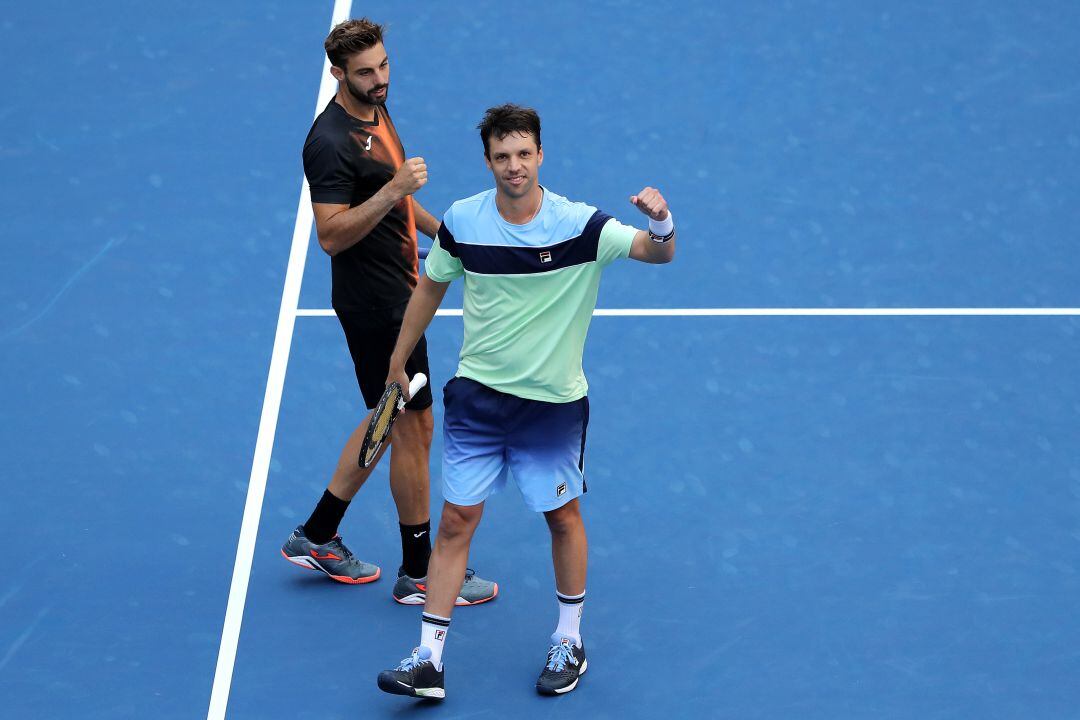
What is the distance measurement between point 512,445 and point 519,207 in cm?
80

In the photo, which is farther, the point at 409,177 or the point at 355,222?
the point at 355,222

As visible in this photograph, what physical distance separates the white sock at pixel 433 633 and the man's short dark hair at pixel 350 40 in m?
1.92

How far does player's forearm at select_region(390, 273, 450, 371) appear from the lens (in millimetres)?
4746

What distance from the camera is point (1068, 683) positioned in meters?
4.89

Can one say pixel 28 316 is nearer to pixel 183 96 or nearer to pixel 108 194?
pixel 108 194

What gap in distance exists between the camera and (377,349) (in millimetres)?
5223

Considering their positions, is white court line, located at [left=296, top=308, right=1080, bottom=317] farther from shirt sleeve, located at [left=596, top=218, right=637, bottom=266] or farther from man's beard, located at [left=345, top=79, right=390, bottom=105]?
shirt sleeve, located at [left=596, top=218, right=637, bottom=266]

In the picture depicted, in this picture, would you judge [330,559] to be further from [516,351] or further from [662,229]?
[662,229]

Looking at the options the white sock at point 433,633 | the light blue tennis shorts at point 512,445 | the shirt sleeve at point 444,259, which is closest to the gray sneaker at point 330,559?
the white sock at point 433,633

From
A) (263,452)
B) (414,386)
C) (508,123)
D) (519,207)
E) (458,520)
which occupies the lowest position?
(263,452)

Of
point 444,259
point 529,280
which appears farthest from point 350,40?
point 529,280

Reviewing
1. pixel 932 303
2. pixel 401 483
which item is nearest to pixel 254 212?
pixel 401 483

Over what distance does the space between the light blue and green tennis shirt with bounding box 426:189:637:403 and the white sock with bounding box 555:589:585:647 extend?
2.37ft

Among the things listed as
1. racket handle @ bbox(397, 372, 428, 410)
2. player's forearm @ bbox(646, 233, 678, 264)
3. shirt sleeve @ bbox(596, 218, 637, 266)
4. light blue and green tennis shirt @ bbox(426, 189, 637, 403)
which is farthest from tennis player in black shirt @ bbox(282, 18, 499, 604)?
player's forearm @ bbox(646, 233, 678, 264)
